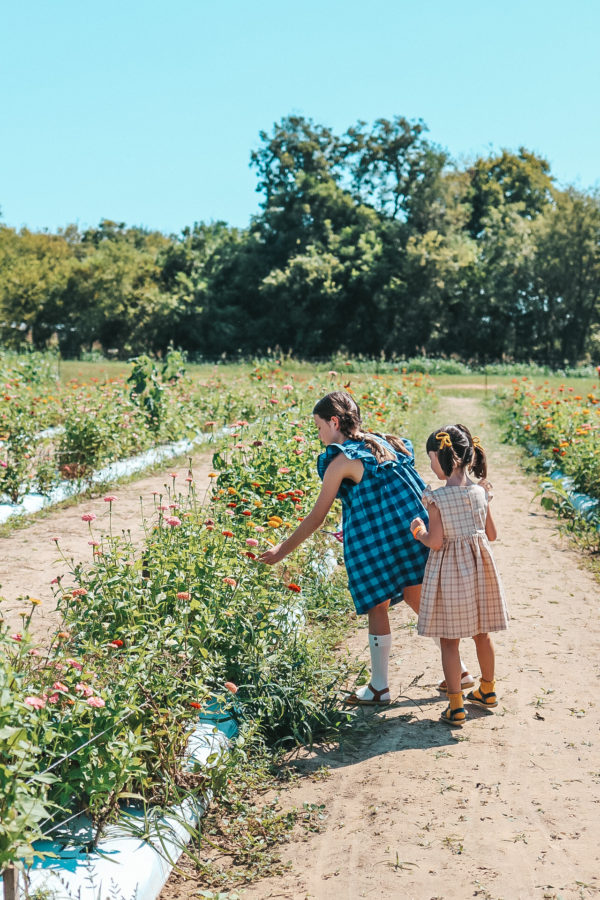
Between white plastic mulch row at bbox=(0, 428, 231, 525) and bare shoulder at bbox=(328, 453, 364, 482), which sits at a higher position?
bare shoulder at bbox=(328, 453, 364, 482)

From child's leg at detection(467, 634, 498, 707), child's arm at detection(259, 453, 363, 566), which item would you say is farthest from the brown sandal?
child's arm at detection(259, 453, 363, 566)

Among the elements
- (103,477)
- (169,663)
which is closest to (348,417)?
(169,663)

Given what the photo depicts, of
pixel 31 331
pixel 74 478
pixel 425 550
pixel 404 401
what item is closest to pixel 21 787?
pixel 425 550

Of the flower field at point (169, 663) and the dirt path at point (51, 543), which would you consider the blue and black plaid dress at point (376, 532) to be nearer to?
the flower field at point (169, 663)

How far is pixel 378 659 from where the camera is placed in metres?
3.98

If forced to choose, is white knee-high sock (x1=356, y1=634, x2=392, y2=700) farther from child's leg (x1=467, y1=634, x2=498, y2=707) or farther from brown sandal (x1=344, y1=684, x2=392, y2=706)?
child's leg (x1=467, y1=634, x2=498, y2=707)

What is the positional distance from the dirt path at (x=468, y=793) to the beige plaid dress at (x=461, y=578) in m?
0.46

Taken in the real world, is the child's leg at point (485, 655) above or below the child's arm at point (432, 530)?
below

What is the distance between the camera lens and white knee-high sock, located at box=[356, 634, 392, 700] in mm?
3971

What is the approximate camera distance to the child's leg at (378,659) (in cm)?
397

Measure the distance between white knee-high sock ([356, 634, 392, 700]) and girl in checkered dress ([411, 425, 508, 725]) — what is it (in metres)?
0.29

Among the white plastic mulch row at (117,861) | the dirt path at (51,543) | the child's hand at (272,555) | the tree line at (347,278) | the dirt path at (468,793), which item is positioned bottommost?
the dirt path at (468,793)

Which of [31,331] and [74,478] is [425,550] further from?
[31,331]

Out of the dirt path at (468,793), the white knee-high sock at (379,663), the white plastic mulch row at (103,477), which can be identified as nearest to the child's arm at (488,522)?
the white knee-high sock at (379,663)
